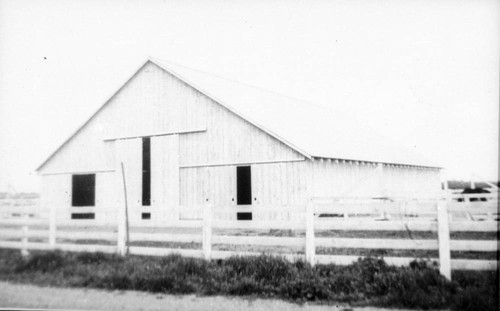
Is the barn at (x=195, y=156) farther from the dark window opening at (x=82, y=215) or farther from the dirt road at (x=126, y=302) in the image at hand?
the dirt road at (x=126, y=302)

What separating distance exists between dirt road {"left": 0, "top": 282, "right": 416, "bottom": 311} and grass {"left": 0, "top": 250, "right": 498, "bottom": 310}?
9.8 inches

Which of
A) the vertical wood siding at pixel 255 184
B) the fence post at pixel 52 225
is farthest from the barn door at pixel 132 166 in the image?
the fence post at pixel 52 225

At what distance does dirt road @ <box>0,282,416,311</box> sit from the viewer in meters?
6.15

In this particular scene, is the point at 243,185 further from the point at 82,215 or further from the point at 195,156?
the point at 82,215

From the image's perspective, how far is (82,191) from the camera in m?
20.0

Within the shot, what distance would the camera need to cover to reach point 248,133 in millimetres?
16047

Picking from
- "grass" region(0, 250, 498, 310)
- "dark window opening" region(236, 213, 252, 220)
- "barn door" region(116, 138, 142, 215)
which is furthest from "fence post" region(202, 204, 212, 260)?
"barn door" region(116, 138, 142, 215)

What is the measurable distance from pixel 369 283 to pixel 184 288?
2.94m

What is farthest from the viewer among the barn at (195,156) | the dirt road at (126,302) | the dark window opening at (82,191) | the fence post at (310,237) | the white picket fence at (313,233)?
the dark window opening at (82,191)

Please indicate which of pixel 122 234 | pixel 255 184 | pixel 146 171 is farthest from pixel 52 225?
pixel 146 171

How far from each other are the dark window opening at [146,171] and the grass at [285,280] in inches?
371

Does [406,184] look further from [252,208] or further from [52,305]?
[52,305]

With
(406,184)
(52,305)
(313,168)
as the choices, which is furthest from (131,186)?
(406,184)

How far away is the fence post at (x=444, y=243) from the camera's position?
22.0 feet
